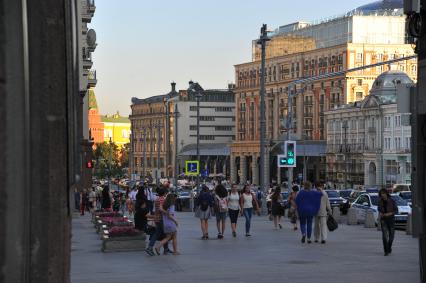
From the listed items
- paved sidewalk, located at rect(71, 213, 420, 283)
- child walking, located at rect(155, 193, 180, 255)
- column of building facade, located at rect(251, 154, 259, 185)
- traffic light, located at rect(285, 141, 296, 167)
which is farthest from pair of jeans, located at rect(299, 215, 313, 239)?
column of building facade, located at rect(251, 154, 259, 185)

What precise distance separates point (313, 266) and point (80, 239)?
11.8 metres

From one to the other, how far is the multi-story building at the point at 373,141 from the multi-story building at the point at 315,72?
587 cm

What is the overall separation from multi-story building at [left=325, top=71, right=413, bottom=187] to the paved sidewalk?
9147 centimetres

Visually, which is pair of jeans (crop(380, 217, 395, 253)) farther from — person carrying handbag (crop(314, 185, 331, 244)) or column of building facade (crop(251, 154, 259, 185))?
column of building facade (crop(251, 154, 259, 185))

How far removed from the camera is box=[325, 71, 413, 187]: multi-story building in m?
120

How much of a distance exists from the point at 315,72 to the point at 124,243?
133m

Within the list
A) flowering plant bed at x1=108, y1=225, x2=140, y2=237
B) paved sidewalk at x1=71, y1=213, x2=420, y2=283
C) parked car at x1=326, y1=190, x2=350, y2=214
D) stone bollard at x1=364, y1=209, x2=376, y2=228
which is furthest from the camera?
parked car at x1=326, y1=190, x2=350, y2=214

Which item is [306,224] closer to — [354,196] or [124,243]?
[124,243]

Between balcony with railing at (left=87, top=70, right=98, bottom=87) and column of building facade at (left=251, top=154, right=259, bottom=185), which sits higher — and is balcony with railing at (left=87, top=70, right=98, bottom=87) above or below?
above

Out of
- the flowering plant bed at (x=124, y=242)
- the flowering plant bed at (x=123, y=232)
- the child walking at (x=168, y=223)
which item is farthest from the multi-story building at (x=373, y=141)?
the child walking at (x=168, y=223)

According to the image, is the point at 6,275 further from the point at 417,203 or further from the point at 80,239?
the point at 80,239

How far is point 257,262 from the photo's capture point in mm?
20016

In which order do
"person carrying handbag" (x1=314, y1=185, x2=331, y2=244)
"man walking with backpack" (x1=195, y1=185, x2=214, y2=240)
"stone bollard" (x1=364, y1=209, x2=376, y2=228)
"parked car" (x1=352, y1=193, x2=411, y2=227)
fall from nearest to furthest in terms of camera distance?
"person carrying handbag" (x1=314, y1=185, x2=331, y2=244) → "man walking with backpack" (x1=195, y1=185, x2=214, y2=240) → "stone bollard" (x1=364, y1=209, x2=376, y2=228) → "parked car" (x1=352, y1=193, x2=411, y2=227)

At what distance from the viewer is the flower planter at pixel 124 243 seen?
2312 cm
